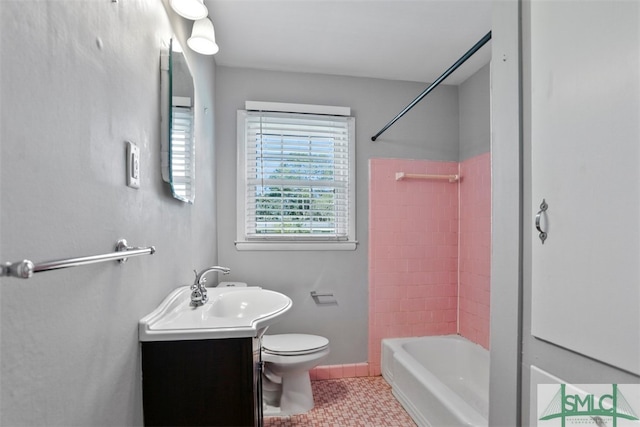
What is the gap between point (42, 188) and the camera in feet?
1.87

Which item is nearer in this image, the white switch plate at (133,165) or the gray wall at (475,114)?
the white switch plate at (133,165)

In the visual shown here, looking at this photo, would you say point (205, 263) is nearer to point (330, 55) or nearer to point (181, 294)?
point (181, 294)

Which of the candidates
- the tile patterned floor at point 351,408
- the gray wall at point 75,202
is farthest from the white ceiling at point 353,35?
the tile patterned floor at point 351,408

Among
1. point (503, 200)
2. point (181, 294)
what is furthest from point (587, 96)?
point (181, 294)

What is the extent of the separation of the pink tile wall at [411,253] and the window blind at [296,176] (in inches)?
12.5

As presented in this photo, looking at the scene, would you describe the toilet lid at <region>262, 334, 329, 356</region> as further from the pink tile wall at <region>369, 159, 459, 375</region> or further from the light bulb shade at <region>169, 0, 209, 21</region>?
the light bulb shade at <region>169, 0, 209, 21</region>

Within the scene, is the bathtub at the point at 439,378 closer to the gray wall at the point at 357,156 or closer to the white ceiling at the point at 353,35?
the gray wall at the point at 357,156

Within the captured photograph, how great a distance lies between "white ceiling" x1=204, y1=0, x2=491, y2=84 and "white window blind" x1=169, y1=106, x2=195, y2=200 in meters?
0.83

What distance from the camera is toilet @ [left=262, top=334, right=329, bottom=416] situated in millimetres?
1962

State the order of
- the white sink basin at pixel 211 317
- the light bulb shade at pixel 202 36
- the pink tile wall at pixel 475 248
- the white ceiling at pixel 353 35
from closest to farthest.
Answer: the white sink basin at pixel 211 317, the light bulb shade at pixel 202 36, the white ceiling at pixel 353 35, the pink tile wall at pixel 475 248

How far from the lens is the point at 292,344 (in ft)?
6.81

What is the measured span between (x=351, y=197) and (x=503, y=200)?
5.53 feet

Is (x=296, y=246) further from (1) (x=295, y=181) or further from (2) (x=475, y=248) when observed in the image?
(2) (x=475, y=248)

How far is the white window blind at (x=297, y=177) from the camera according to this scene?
249 cm
